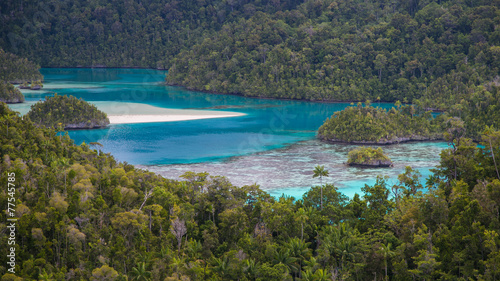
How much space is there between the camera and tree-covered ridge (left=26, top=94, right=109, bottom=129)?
9394 centimetres

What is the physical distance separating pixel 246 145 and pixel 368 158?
2229cm

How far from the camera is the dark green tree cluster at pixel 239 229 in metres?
38.3

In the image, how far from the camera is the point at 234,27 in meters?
173

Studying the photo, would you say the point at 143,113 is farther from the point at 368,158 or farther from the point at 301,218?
the point at 301,218

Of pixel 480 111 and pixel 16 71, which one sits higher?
pixel 16 71

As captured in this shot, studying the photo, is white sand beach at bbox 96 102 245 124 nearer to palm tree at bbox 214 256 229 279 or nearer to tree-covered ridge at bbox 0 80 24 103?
tree-covered ridge at bbox 0 80 24 103

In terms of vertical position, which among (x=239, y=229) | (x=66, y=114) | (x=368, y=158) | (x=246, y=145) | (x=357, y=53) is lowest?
(x=239, y=229)

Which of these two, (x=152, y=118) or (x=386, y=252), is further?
(x=152, y=118)

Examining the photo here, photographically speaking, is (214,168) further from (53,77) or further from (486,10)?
(53,77)

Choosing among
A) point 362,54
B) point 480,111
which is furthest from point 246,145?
point 362,54

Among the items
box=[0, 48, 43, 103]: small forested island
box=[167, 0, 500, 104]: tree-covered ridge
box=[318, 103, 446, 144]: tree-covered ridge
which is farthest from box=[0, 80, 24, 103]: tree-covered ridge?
box=[318, 103, 446, 144]: tree-covered ridge

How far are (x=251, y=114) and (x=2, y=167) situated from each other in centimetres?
7574

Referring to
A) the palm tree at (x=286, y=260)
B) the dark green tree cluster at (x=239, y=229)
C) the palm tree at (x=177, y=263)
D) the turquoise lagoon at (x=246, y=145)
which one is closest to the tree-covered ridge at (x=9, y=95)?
the turquoise lagoon at (x=246, y=145)

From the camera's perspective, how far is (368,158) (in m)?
74.1
